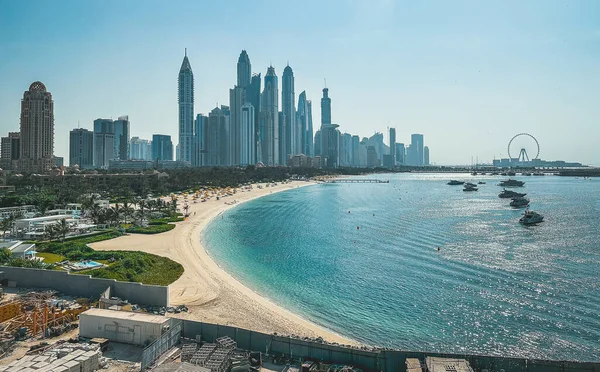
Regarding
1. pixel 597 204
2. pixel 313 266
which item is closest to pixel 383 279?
pixel 313 266

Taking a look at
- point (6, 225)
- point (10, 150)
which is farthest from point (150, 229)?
point (10, 150)

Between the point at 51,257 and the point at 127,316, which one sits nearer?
the point at 127,316

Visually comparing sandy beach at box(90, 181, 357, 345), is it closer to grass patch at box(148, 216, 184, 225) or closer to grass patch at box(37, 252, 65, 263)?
grass patch at box(37, 252, 65, 263)

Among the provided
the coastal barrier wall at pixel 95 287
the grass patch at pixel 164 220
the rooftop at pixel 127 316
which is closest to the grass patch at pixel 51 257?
the coastal barrier wall at pixel 95 287

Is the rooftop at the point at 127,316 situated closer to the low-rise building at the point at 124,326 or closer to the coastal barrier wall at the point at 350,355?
the low-rise building at the point at 124,326

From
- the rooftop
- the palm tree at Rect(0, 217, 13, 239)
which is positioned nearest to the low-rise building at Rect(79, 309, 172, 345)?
the rooftop

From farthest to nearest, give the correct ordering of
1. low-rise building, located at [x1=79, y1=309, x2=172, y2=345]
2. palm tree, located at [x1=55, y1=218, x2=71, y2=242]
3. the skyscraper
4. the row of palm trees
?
the skyscraper → the row of palm trees → palm tree, located at [x1=55, y1=218, x2=71, y2=242] → low-rise building, located at [x1=79, y1=309, x2=172, y2=345]

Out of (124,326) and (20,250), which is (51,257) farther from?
(124,326)
